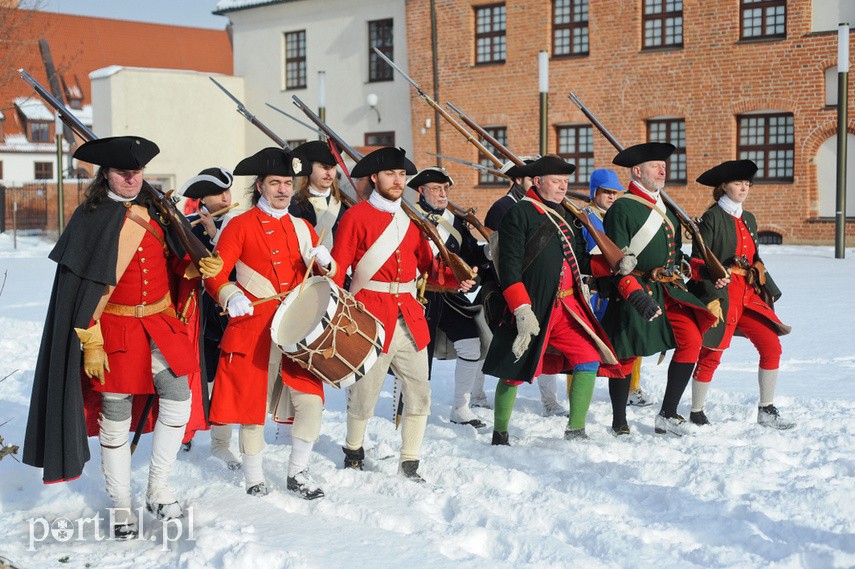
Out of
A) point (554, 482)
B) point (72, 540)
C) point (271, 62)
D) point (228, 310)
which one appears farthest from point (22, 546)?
point (271, 62)

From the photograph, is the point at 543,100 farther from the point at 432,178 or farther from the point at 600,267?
the point at 600,267

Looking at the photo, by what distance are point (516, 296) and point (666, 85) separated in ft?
58.5

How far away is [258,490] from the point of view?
5.68 meters

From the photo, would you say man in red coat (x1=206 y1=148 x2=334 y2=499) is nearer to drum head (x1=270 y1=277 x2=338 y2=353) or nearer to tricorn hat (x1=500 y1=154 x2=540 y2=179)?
drum head (x1=270 y1=277 x2=338 y2=353)

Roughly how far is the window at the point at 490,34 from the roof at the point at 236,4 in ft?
22.2

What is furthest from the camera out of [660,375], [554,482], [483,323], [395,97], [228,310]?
[395,97]

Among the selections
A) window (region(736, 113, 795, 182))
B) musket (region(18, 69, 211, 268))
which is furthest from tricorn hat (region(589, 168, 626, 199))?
window (region(736, 113, 795, 182))

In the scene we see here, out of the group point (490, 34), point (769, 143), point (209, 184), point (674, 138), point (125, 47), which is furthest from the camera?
point (125, 47)

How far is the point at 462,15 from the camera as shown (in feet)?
85.5

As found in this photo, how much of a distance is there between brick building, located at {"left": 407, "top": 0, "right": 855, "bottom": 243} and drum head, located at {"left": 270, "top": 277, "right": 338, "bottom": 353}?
17830 millimetres

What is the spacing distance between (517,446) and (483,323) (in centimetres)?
143

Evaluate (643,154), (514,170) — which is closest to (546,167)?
(514,170)

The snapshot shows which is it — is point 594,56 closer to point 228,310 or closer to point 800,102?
point 800,102

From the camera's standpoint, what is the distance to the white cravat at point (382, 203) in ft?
19.9
